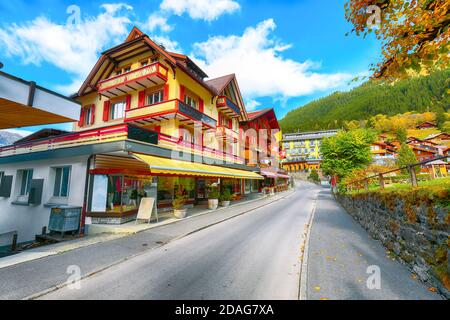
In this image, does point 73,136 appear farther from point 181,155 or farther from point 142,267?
point 142,267

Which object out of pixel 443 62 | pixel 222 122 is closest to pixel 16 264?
pixel 443 62

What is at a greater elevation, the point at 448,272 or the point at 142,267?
the point at 448,272

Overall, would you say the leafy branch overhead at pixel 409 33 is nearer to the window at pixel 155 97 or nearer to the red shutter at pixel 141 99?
the window at pixel 155 97

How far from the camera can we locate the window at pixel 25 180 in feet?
45.3

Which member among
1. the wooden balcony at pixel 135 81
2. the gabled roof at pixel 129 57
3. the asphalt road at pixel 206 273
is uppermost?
the gabled roof at pixel 129 57

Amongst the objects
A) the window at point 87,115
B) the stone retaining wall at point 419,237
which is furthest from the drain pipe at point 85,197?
the stone retaining wall at point 419,237

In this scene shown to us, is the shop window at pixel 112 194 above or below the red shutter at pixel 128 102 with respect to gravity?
below

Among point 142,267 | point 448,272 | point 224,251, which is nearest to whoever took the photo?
point 448,272

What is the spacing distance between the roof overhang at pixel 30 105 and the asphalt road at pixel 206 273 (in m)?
5.12

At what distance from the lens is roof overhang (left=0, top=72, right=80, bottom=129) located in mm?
5457

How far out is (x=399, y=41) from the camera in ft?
13.6

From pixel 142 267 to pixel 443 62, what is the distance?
8.10 m

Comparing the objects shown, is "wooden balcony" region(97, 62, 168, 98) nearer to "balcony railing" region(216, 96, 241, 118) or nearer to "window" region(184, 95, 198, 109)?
"window" region(184, 95, 198, 109)

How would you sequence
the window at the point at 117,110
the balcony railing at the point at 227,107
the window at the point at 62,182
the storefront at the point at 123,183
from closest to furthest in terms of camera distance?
1. the storefront at the point at 123,183
2. the window at the point at 62,182
3. the window at the point at 117,110
4. the balcony railing at the point at 227,107
